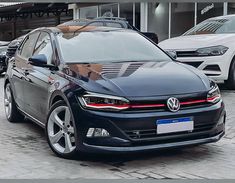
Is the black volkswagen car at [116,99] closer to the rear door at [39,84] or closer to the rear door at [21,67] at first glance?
the rear door at [39,84]

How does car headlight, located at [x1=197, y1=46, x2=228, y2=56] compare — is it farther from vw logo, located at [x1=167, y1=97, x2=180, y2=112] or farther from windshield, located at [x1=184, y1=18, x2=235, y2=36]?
vw logo, located at [x1=167, y1=97, x2=180, y2=112]

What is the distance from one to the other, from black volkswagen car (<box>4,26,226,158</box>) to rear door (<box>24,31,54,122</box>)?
0.5 inches

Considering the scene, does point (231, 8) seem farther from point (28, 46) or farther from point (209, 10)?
point (28, 46)

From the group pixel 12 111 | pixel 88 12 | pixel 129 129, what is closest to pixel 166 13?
pixel 88 12

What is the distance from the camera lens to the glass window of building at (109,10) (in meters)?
23.4

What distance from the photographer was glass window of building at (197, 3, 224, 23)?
17.2m

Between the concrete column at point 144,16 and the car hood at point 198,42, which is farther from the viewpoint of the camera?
the concrete column at point 144,16

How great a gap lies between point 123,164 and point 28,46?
300 cm

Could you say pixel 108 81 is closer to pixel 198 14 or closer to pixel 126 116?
pixel 126 116

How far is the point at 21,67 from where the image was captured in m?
6.41

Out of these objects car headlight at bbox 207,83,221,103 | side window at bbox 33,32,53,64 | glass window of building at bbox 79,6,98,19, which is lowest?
glass window of building at bbox 79,6,98,19

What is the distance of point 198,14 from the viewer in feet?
60.1

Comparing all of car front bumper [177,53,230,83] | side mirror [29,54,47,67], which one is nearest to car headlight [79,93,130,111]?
side mirror [29,54,47,67]

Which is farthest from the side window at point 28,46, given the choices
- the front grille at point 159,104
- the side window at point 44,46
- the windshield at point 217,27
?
the windshield at point 217,27
